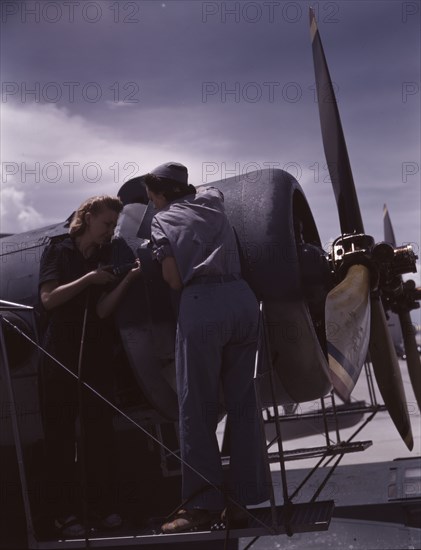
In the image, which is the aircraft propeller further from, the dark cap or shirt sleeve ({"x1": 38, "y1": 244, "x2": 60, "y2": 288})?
shirt sleeve ({"x1": 38, "y1": 244, "x2": 60, "y2": 288})

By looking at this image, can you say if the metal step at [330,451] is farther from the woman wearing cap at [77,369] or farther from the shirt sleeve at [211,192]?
the shirt sleeve at [211,192]

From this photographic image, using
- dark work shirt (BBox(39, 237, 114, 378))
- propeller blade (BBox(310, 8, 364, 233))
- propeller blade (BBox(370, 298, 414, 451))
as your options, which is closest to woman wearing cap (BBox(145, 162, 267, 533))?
dark work shirt (BBox(39, 237, 114, 378))

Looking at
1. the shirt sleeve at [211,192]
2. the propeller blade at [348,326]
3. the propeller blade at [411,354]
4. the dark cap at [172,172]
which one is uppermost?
the dark cap at [172,172]

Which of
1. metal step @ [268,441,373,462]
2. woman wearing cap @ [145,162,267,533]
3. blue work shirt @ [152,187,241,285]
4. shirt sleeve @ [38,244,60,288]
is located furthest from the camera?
metal step @ [268,441,373,462]

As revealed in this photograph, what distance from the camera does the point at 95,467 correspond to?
13.9ft

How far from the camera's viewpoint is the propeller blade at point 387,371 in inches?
203

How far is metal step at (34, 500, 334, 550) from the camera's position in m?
3.60

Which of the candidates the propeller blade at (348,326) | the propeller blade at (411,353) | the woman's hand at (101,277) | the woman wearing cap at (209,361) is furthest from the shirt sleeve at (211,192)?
the propeller blade at (411,353)

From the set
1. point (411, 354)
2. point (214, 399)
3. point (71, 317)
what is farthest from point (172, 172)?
point (411, 354)

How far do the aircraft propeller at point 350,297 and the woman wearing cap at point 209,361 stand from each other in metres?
0.62

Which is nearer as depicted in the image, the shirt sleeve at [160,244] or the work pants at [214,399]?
the work pants at [214,399]

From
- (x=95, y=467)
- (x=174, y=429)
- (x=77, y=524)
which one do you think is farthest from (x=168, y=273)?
(x=174, y=429)

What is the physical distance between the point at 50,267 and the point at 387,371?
9.76 ft

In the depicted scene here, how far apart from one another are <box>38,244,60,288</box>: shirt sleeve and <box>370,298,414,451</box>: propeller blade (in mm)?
2667
